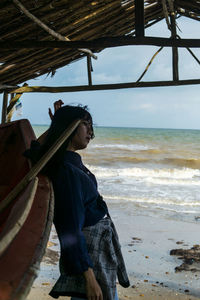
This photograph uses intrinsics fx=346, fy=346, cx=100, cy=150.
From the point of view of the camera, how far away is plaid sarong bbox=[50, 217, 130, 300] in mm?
1411

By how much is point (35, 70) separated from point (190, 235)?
363 cm

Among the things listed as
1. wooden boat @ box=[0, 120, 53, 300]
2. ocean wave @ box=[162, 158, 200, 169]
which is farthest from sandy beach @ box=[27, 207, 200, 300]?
ocean wave @ box=[162, 158, 200, 169]

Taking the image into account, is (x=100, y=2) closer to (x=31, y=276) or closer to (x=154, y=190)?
(x=31, y=276)

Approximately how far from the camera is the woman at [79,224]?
1316mm

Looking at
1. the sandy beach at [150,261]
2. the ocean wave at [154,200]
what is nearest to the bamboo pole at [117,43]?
the sandy beach at [150,261]

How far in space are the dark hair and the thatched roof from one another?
206 cm

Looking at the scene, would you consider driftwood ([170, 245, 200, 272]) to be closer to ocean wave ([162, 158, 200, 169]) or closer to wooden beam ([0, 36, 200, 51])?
wooden beam ([0, 36, 200, 51])

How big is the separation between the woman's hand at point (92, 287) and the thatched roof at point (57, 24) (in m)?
2.69

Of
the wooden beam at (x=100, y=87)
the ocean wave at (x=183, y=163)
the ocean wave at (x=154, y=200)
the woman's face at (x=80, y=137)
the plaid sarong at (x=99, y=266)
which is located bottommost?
the ocean wave at (x=183, y=163)

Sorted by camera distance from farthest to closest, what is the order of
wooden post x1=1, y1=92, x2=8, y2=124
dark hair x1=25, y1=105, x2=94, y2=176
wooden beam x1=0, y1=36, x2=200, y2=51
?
wooden post x1=1, y1=92, x2=8, y2=124 → wooden beam x1=0, y1=36, x2=200, y2=51 → dark hair x1=25, y1=105, x2=94, y2=176

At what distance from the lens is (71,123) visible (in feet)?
5.00

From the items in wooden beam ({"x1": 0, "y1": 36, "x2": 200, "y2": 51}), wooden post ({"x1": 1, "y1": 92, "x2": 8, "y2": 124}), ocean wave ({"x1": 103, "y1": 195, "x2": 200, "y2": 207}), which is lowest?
ocean wave ({"x1": 103, "y1": 195, "x2": 200, "y2": 207})

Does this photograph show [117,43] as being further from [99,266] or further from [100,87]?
[99,266]

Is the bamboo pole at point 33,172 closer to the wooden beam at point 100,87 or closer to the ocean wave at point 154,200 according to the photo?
the wooden beam at point 100,87
